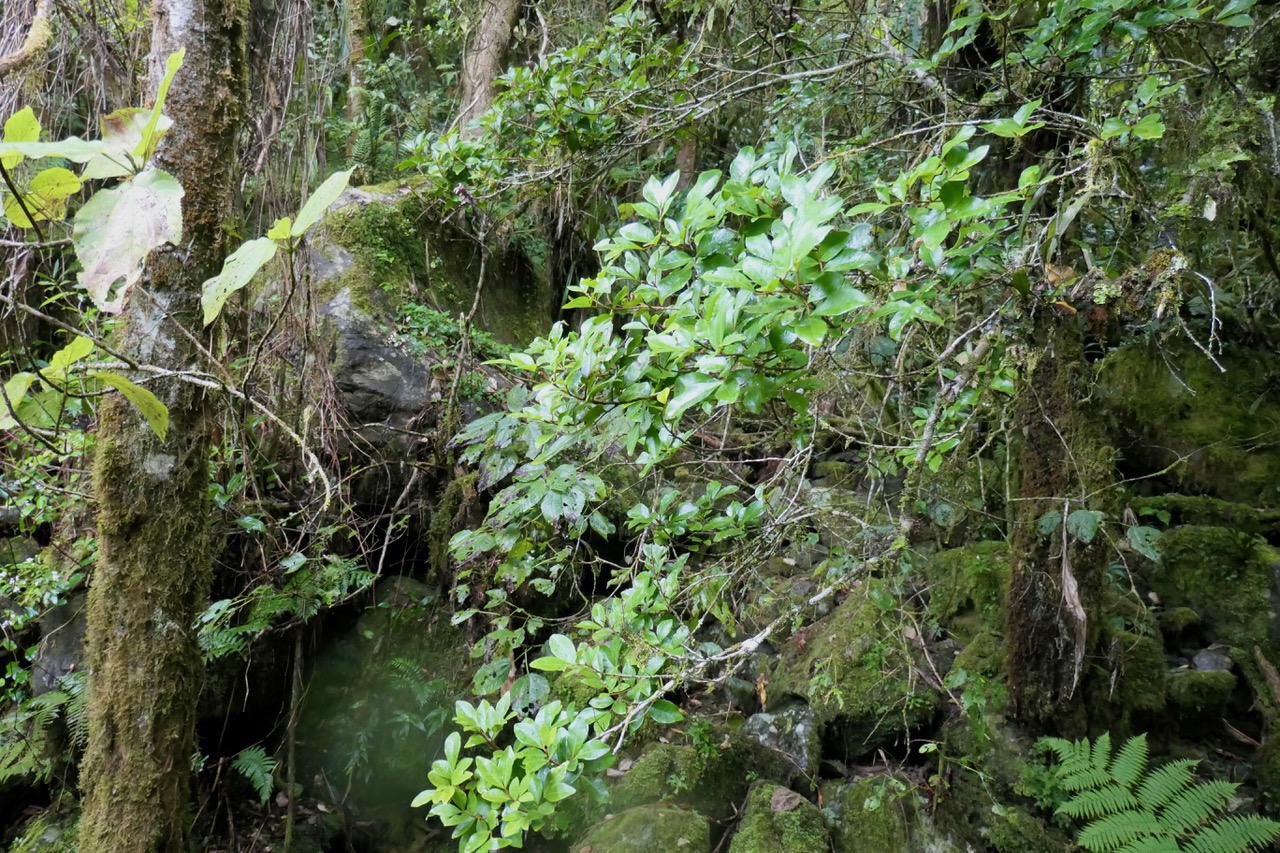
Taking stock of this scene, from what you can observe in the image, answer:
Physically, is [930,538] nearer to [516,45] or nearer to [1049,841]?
[1049,841]

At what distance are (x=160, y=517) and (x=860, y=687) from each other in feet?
9.98

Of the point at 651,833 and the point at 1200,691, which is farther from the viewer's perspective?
the point at 1200,691

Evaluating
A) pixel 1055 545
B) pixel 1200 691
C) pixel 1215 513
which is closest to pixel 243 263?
pixel 1055 545

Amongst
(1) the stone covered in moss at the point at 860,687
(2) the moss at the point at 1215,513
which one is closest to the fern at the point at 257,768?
(1) the stone covered in moss at the point at 860,687

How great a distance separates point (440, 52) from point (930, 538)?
709 cm

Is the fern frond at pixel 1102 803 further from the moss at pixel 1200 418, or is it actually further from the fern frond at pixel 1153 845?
the moss at pixel 1200 418

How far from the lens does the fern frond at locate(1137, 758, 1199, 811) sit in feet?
7.24

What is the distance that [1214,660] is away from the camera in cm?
323

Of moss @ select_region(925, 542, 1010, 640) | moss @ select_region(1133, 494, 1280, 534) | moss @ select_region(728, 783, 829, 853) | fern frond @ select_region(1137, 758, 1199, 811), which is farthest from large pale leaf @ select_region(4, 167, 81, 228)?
moss @ select_region(1133, 494, 1280, 534)

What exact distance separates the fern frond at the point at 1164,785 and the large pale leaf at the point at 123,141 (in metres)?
3.12

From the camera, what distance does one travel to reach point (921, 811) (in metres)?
2.74

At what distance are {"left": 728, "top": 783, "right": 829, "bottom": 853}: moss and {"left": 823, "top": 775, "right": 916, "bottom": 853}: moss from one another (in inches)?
4.2

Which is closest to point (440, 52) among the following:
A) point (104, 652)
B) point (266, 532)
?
point (266, 532)

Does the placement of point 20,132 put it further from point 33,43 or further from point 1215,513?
point 1215,513
